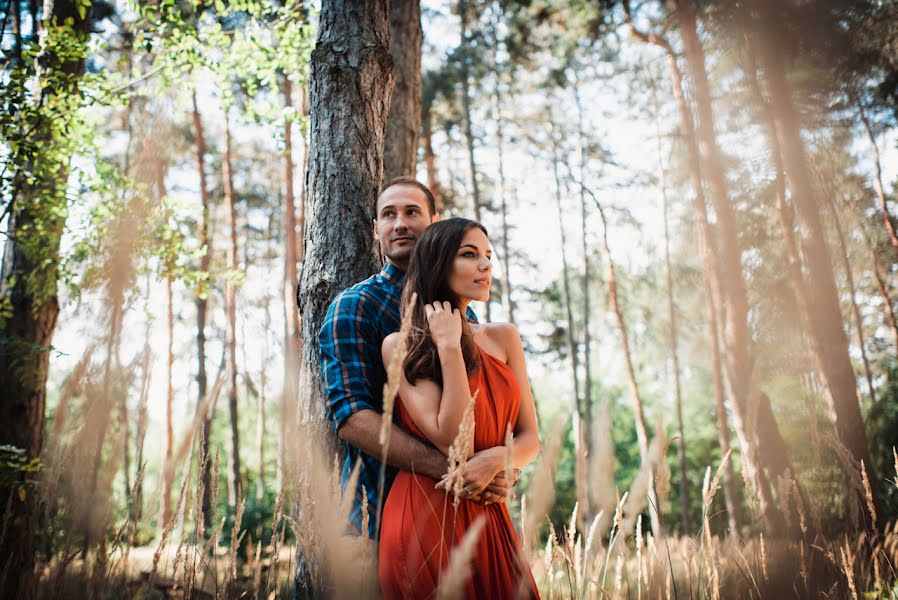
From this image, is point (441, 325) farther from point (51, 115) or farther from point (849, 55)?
point (849, 55)

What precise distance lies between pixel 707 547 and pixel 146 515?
5.38 feet

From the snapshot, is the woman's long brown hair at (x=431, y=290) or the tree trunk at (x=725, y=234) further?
the tree trunk at (x=725, y=234)

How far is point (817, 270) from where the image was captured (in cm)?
693

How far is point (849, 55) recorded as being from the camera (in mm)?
6980

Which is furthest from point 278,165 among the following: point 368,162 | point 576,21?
point 368,162

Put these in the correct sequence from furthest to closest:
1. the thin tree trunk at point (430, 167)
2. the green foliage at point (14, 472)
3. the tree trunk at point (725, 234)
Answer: the thin tree trunk at point (430, 167) < the tree trunk at point (725, 234) < the green foliage at point (14, 472)

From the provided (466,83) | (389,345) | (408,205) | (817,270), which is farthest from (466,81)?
(389,345)

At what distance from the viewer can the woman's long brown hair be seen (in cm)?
171

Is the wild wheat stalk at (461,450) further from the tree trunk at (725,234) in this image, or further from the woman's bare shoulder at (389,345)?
the tree trunk at (725,234)

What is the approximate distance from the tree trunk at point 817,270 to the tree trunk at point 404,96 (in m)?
4.44

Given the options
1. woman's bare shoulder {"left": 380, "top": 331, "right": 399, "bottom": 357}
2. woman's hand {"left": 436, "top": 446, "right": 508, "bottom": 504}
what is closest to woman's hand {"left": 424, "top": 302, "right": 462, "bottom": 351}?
woman's bare shoulder {"left": 380, "top": 331, "right": 399, "bottom": 357}

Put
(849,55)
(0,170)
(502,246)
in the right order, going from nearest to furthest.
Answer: (0,170)
(849,55)
(502,246)

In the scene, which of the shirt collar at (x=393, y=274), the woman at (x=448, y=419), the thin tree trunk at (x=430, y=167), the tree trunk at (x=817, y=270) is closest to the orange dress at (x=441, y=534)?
the woman at (x=448, y=419)

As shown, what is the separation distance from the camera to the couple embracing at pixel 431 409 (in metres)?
1.61
